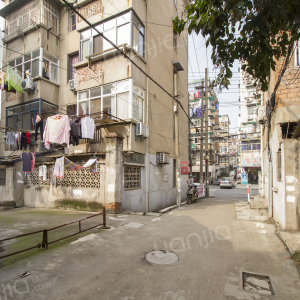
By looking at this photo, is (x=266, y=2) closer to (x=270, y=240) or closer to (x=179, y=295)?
(x=179, y=295)

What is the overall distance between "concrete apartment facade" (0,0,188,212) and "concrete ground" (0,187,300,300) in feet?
13.5

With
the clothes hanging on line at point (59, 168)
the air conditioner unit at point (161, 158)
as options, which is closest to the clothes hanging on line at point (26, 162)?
the clothes hanging on line at point (59, 168)

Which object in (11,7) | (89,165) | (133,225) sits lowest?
(133,225)

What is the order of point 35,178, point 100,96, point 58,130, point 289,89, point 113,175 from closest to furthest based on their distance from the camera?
point 289,89 < point 113,175 < point 58,130 < point 100,96 < point 35,178

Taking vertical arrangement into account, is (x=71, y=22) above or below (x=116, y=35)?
above

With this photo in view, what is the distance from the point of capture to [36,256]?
5066 mm

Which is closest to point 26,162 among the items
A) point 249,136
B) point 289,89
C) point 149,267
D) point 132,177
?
point 132,177

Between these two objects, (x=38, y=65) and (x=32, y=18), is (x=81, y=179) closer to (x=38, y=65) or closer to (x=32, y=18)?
(x=38, y=65)

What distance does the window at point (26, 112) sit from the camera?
46.8 ft

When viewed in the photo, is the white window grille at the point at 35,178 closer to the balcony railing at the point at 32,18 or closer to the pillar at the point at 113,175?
the pillar at the point at 113,175

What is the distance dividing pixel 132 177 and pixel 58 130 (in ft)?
15.4

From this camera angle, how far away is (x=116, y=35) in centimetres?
1227

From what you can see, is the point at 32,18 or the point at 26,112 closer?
the point at 26,112

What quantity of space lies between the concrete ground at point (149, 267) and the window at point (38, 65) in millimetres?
10944
